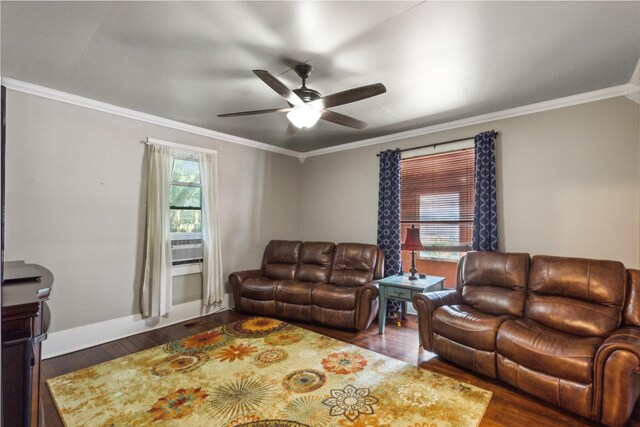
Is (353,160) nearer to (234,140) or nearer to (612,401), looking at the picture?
(234,140)

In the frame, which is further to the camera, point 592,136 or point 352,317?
point 352,317

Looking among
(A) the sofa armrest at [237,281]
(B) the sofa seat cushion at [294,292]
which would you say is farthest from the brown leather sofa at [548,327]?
(A) the sofa armrest at [237,281]

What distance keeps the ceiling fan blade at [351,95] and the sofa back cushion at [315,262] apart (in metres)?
2.50

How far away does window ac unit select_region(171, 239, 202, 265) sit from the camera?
13.1ft

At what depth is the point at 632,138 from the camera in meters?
2.82

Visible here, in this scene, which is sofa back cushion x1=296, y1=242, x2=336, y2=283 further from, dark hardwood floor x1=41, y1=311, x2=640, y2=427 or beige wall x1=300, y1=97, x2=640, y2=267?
beige wall x1=300, y1=97, x2=640, y2=267

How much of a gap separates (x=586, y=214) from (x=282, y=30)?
3.30 meters

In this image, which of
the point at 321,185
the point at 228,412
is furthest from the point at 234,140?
the point at 228,412

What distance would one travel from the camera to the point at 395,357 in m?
2.98

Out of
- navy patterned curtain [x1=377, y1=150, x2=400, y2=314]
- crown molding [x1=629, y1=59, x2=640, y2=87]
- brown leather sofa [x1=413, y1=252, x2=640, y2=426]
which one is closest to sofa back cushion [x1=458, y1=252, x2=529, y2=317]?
brown leather sofa [x1=413, y1=252, x2=640, y2=426]

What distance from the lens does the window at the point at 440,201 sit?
12.5 feet

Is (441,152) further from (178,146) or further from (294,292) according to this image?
(178,146)

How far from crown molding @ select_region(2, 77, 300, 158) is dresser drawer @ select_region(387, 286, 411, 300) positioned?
3046 mm

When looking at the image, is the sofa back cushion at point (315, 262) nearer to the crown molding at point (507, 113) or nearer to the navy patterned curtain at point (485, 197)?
the crown molding at point (507, 113)
